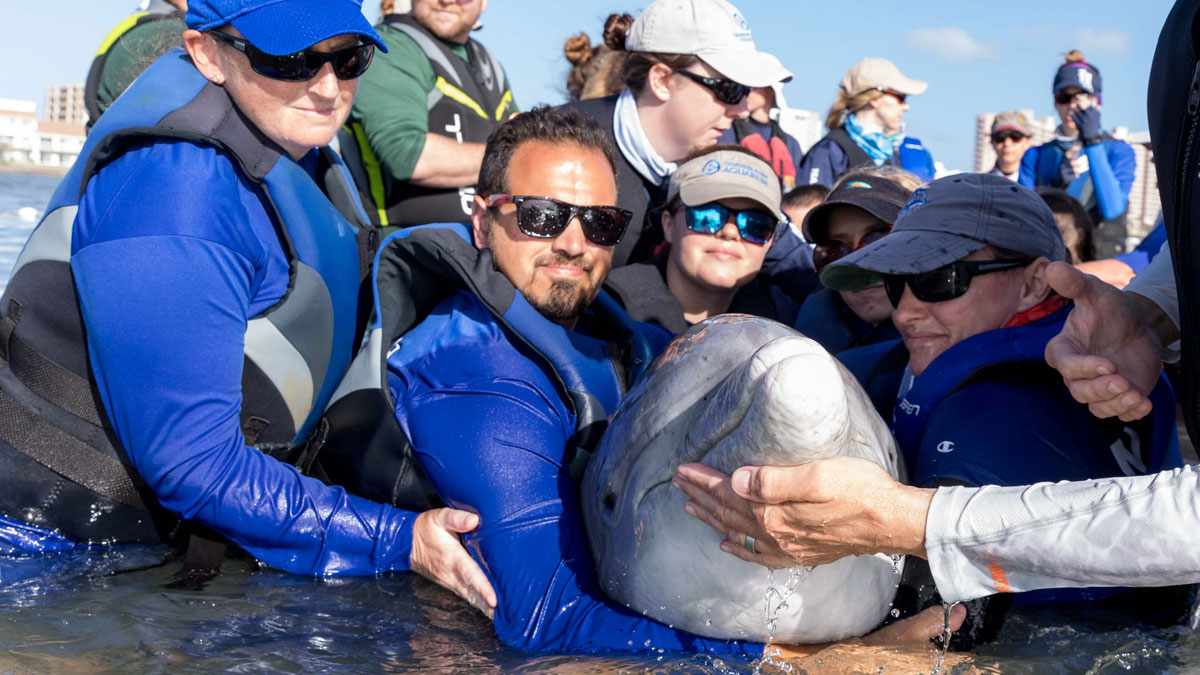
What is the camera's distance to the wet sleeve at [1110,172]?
9102 millimetres

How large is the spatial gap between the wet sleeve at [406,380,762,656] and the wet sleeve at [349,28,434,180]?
74.6 inches

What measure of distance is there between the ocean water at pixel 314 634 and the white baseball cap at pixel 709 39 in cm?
293

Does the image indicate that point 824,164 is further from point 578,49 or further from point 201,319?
point 201,319

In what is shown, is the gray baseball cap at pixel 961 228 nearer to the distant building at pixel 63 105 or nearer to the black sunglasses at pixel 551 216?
the black sunglasses at pixel 551 216

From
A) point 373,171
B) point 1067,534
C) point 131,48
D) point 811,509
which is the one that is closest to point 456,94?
point 373,171

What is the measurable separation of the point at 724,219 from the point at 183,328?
2.36 meters

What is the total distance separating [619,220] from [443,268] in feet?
2.33

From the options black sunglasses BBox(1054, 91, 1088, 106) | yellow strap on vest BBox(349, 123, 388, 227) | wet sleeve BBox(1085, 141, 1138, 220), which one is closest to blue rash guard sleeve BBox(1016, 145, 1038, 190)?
black sunglasses BBox(1054, 91, 1088, 106)

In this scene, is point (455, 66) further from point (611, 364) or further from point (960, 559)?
point (960, 559)

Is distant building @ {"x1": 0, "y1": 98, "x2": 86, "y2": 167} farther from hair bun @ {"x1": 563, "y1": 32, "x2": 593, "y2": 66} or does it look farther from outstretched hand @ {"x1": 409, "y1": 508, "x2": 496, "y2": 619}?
outstretched hand @ {"x1": 409, "y1": 508, "x2": 496, "y2": 619}

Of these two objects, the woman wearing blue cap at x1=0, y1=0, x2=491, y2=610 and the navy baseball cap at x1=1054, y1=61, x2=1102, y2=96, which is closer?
the woman wearing blue cap at x1=0, y1=0, x2=491, y2=610

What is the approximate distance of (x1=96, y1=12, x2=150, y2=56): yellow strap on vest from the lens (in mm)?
4961

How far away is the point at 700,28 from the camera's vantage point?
5.32 m

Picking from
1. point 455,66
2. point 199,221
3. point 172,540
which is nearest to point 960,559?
point 199,221
